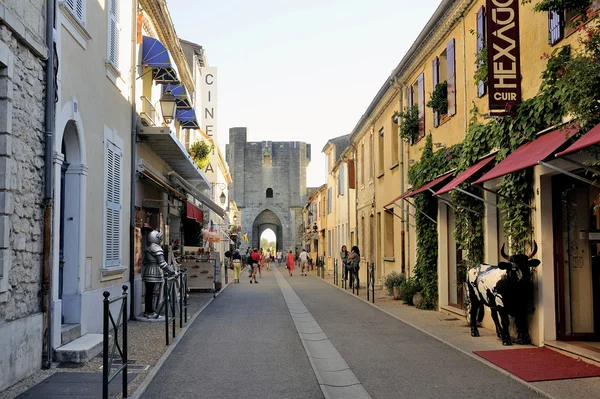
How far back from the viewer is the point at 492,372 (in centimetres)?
750

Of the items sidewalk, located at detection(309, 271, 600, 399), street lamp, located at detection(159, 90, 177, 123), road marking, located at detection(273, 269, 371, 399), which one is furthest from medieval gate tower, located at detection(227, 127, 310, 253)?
road marking, located at detection(273, 269, 371, 399)

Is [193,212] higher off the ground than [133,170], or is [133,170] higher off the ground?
[133,170]

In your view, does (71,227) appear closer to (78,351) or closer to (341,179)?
(78,351)

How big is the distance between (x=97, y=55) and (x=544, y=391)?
325 inches

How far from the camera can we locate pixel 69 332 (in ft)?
28.4

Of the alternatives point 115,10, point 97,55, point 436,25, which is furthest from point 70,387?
point 436,25

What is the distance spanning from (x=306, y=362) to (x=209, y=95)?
88.6ft

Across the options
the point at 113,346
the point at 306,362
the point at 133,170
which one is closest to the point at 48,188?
the point at 113,346

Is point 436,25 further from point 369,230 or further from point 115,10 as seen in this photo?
point 369,230

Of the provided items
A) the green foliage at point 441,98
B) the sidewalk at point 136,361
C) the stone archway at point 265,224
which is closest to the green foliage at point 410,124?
the green foliage at point 441,98

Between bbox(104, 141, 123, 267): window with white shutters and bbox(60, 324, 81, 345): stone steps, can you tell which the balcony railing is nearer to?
bbox(104, 141, 123, 267): window with white shutters

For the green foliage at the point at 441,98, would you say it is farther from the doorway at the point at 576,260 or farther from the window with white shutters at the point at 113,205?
the window with white shutters at the point at 113,205

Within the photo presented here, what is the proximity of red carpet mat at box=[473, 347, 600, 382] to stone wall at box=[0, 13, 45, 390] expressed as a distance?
5361 mm

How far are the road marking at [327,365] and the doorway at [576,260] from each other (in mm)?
3235
